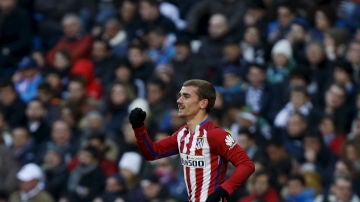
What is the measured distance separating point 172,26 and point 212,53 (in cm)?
119

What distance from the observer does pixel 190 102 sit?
886cm

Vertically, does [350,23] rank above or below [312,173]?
above

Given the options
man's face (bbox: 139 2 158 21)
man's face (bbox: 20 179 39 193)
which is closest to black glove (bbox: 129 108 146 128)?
man's face (bbox: 20 179 39 193)

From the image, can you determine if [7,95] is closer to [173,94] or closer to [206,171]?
[173,94]

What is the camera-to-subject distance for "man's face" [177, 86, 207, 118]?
8.86m

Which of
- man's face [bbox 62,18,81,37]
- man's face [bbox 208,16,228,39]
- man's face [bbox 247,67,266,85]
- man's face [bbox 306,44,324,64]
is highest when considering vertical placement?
man's face [bbox 62,18,81,37]

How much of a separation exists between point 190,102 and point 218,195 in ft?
2.63

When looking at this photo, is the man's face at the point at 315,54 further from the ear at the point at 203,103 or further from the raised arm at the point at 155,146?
the ear at the point at 203,103

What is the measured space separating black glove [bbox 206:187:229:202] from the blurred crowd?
397 centimetres

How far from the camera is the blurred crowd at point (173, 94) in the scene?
13094mm

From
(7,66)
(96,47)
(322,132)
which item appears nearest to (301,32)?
(322,132)

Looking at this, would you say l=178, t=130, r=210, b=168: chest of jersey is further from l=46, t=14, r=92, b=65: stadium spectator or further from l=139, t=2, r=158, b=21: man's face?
l=46, t=14, r=92, b=65: stadium spectator

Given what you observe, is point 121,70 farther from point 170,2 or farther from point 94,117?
point 170,2

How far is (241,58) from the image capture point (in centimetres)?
1502
